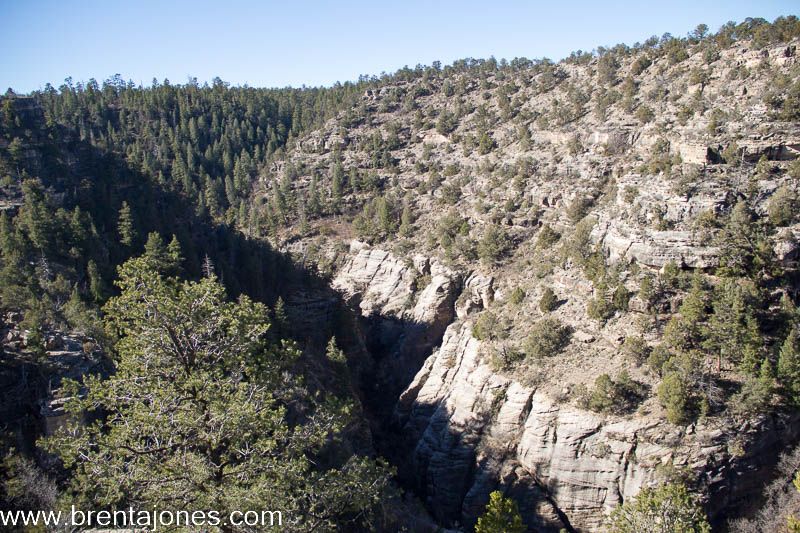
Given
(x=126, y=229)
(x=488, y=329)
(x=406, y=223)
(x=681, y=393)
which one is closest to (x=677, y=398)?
(x=681, y=393)

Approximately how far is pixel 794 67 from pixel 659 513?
4882 cm

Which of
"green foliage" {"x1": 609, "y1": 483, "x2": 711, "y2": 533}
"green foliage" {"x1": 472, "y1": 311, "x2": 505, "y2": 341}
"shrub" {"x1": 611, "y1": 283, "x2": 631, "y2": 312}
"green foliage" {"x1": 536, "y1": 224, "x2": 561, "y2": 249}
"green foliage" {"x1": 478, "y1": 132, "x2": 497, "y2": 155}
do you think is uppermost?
"green foliage" {"x1": 478, "y1": 132, "x2": 497, "y2": 155}

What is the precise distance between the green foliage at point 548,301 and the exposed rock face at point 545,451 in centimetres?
654

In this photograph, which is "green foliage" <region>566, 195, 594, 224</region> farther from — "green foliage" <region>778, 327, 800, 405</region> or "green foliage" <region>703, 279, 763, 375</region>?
"green foliage" <region>778, 327, 800, 405</region>

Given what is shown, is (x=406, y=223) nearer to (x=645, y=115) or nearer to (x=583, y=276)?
(x=583, y=276)

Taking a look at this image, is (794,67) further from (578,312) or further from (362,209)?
(362,209)

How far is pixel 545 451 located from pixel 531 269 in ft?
61.4

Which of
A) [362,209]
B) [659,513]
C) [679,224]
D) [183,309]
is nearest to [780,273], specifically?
[679,224]

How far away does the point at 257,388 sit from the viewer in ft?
44.2

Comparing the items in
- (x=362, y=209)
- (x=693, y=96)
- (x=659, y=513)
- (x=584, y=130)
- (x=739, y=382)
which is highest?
A: (x=693, y=96)

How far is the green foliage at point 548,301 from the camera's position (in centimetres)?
4325

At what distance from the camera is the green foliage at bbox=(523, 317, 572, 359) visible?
40.0 metres

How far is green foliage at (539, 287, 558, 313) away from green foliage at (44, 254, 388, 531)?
3221 cm

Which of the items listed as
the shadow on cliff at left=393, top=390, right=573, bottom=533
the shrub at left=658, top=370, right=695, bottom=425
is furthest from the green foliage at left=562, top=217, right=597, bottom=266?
the shadow on cliff at left=393, top=390, right=573, bottom=533
